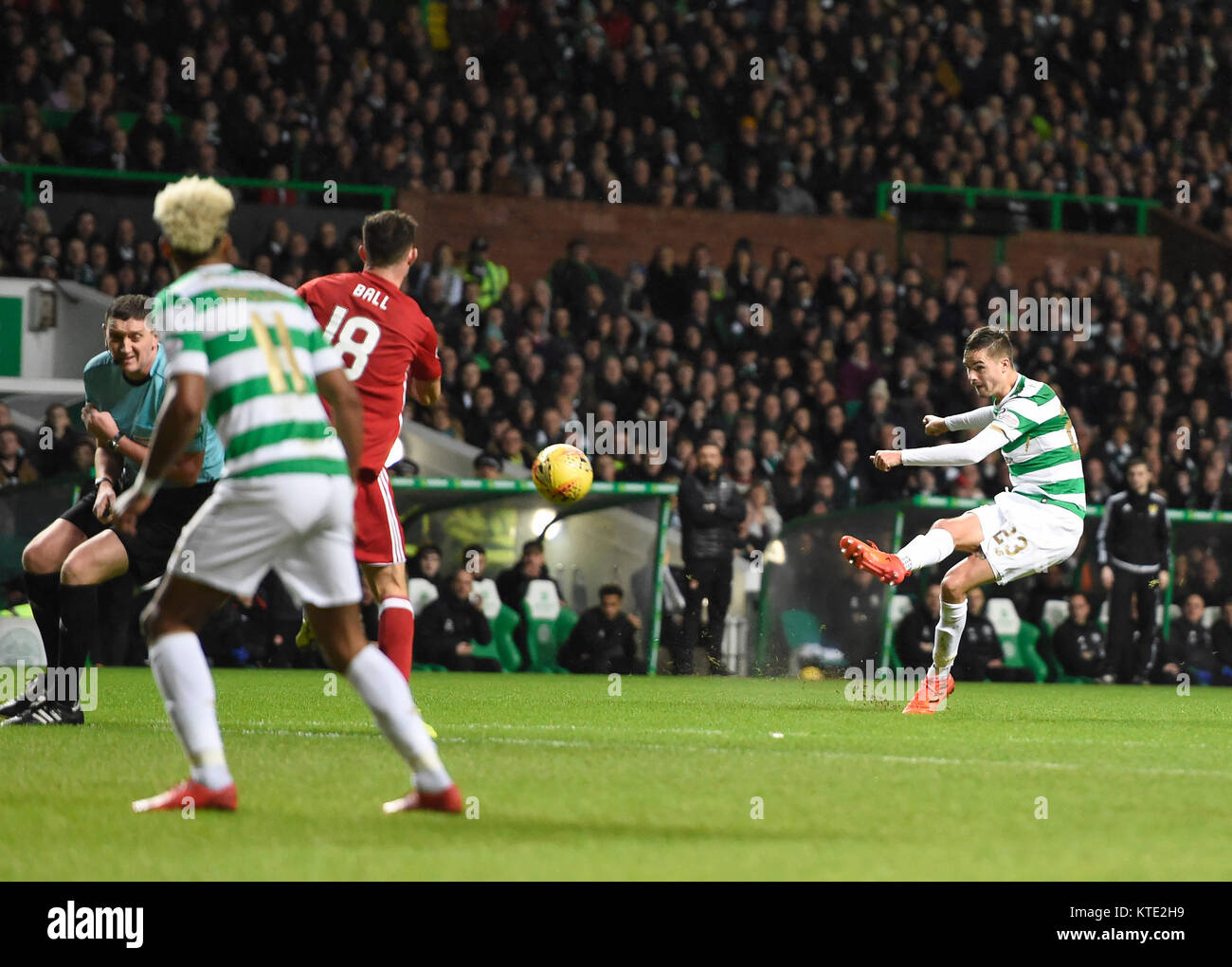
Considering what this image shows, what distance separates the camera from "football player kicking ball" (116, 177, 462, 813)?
504cm

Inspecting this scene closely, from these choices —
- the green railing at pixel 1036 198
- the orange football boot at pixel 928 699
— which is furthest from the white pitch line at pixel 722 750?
the green railing at pixel 1036 198

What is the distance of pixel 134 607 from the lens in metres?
14.2

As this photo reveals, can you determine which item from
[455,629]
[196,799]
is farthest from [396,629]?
[455,629]

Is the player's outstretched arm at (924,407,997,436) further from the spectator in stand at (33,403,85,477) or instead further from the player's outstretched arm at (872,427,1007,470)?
the spectator in stand at (33,403,85,477)

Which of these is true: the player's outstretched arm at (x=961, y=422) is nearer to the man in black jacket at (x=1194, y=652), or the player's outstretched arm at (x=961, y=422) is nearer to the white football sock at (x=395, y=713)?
the white football sock at (x=395, y=713)

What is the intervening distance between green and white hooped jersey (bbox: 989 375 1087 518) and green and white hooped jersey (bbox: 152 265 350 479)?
236 inches

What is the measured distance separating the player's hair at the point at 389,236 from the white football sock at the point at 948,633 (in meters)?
4.24

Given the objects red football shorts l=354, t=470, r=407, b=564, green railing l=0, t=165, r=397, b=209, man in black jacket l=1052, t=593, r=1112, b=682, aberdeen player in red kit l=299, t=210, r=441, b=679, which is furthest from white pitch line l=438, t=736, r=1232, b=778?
green railing l=0, t=165, r=397, b=209

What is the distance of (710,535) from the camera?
1498 cm

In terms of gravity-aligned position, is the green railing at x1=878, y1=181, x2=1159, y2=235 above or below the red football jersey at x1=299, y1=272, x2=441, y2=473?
above

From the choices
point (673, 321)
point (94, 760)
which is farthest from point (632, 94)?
point (94, 760)

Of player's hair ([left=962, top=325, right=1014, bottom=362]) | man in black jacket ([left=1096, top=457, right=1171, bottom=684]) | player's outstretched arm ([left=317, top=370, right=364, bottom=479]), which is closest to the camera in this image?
player's outstretched arm ([left=317, top=370, right=364, bottom=479])

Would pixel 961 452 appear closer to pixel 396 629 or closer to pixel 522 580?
pixel 396 629

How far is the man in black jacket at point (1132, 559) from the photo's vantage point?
1574 cm
